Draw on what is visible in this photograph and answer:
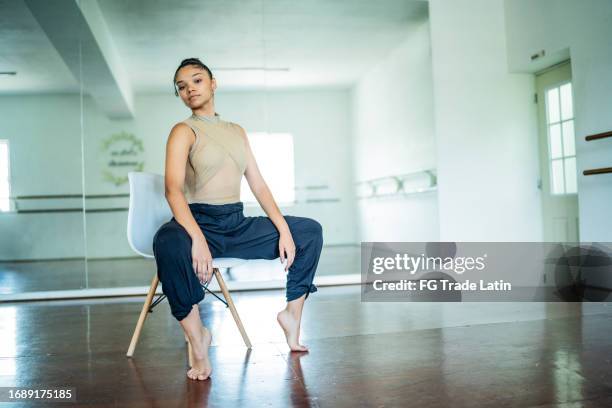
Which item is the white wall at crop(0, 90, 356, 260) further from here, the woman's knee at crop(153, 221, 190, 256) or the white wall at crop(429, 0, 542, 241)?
the woman's knee at crop(153, 221, 190, 256)

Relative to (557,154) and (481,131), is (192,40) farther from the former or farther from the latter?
(557,154)

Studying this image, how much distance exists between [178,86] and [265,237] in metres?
0.67

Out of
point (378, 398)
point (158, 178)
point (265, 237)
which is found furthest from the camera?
point (158, 178)

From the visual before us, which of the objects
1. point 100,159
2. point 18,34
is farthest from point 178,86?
point 18,34

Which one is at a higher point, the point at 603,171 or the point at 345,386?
the point at 603,171

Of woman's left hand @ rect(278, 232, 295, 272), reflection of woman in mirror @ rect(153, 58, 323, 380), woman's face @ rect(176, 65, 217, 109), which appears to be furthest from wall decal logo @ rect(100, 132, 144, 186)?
woman's left hand @ rect(278, 232, 295, 272)

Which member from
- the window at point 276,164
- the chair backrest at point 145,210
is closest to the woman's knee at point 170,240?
the chair backrest at point 145,210

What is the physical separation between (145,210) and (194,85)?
0.73 metres

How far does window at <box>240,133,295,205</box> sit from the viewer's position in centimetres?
418

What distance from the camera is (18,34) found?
3877 mm

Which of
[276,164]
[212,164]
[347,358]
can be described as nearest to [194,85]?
[212,164]

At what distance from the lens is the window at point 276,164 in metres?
4.18

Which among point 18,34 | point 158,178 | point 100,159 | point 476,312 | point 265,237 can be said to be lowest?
point 476,312

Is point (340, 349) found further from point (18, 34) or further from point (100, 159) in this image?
point (18, 34)
